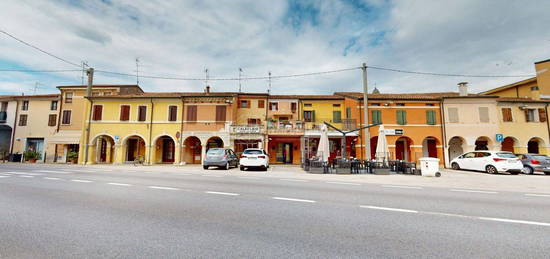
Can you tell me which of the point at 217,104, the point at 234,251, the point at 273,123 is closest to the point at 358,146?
the point at 273,123

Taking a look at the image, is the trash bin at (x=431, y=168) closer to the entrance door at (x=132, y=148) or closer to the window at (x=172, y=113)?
the window at (x=172, y=113)

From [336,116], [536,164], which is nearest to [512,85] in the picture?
[536,164]

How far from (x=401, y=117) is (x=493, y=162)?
836 centimetres

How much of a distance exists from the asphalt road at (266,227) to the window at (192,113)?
1677cm

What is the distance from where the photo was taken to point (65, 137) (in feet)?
79.4

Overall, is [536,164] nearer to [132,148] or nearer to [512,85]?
[512,85]

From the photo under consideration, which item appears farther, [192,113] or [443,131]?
[192,113]

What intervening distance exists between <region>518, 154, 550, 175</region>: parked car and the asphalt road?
12.5 metres

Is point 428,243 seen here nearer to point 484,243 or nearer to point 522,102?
point 484,243

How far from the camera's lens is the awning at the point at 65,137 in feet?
78.2

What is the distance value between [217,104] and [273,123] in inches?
228

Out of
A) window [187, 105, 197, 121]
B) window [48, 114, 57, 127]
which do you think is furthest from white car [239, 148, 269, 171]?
window [48, 114, 57, 127]

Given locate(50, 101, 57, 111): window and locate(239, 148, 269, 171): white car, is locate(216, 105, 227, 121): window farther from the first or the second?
locate(50, 101, 57, 111): window

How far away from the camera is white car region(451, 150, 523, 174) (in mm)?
13580
